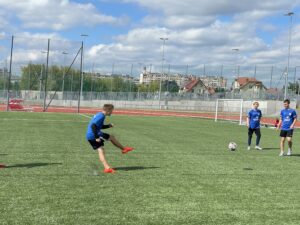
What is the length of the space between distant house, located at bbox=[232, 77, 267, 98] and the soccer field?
55444mm

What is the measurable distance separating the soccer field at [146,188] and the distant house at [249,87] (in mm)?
55444

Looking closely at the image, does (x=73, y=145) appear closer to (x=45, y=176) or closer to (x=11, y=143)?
(x=11, y=143)

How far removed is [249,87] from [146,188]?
62.9m

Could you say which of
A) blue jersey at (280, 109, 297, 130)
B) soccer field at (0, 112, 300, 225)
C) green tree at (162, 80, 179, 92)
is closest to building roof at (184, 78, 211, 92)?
green tree at (162, 80, 179, 92)

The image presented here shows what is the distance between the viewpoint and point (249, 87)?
69.2 m

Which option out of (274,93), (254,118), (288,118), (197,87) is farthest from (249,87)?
(288,118)

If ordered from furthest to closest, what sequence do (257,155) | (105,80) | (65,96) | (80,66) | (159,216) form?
(105,80)
(65,96)
(80,66)
(257,155)
(159,216)

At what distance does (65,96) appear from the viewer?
6600cm

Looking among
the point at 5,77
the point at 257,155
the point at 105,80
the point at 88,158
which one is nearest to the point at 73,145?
the point at 88,158

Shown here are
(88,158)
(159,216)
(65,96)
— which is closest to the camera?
(159,216)

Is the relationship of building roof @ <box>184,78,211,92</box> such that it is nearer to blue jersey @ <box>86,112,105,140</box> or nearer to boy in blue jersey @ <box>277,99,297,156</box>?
boy in blue jersey @ <box>277,99,297,156</box>

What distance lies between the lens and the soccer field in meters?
6.51

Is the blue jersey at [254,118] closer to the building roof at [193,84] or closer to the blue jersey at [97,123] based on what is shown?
the blue jersey at [97,123]

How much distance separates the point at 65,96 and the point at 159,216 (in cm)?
6089
